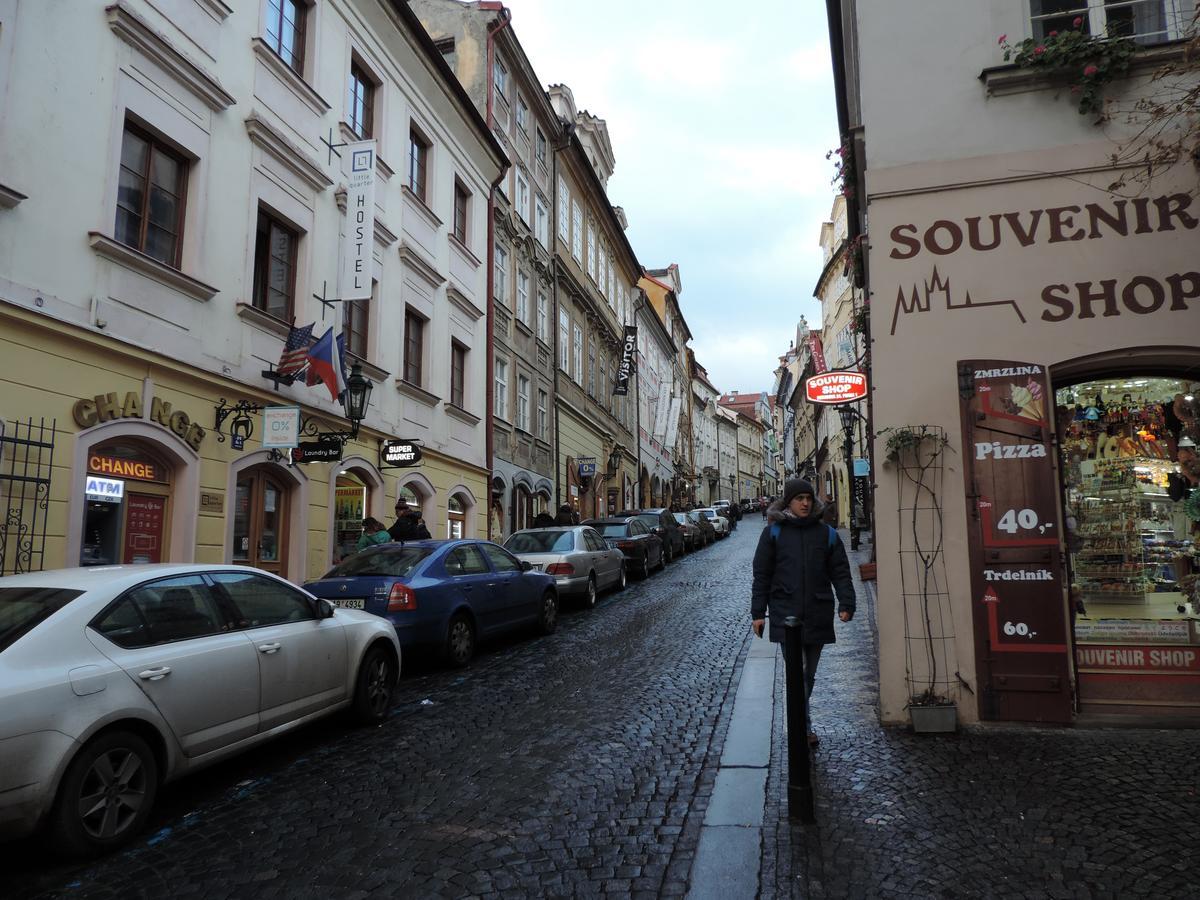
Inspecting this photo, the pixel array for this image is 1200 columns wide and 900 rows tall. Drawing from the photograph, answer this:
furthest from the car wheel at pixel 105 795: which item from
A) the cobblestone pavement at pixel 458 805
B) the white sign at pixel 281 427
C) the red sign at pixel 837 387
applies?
the red sign at pixel 837 387

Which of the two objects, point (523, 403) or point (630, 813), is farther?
point (523, 403)

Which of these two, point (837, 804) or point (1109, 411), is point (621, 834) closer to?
point (837, 804)

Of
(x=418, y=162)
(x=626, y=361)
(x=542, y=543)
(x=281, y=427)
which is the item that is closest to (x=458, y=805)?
(x=281, y=427)

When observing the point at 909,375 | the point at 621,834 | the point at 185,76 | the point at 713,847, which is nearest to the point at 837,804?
the point at 713,847

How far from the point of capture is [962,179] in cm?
677

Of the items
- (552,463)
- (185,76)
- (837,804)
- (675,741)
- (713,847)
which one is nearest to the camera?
(713,847)

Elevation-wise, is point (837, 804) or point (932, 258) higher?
point (932, 258)

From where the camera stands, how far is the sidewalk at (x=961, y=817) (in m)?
3.70

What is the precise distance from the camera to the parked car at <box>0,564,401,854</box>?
393cm

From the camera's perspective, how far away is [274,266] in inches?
501

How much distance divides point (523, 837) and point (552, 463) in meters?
22.6

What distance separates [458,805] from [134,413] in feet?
22.3

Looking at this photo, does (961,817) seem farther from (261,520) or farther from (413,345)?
(413,345)

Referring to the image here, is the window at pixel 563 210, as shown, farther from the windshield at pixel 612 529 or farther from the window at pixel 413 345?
the windshield at pixel 612 529
